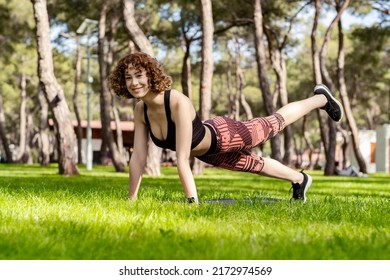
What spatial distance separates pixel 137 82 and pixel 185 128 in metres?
0.60

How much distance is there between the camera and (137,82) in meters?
6.05

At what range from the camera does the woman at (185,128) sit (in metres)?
6.08

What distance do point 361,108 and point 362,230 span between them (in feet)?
169

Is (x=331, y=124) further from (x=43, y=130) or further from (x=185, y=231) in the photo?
(x=185, y=231)

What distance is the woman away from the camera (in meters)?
6.08

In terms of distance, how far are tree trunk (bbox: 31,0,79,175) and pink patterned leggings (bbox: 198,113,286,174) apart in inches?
448

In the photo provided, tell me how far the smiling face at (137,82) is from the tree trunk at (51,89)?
1176 cm

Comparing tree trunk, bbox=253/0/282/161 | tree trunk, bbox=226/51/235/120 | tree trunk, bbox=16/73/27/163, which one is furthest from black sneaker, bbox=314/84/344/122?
tree trunk, bbox=16/73/27/163

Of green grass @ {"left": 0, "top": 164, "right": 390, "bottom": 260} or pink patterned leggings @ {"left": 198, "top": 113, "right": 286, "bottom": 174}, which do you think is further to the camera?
pink patterned leggings @ {"left": 198, "top": 113, "right": 286, "bottom": 174}

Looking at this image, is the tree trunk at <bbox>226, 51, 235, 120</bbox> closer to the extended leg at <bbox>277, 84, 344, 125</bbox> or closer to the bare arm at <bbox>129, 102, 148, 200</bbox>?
the extended leg at <bbox>277, 84, 344, 125</bbox>

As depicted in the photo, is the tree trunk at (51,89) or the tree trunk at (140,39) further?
the tree trunk at (140,39)

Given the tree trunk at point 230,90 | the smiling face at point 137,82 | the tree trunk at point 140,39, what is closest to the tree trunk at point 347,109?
the tree trunk at point 140,39

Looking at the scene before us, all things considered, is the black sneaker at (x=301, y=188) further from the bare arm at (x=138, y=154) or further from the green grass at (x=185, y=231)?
the bare arm at (x=138, y=154)
